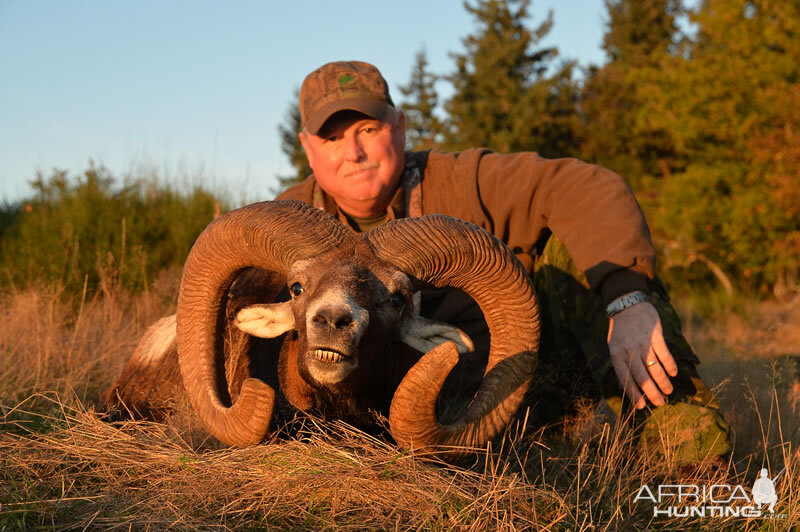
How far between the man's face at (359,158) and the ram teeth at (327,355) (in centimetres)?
187

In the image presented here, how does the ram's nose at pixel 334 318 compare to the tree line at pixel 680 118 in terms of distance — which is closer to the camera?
the ram's nose at pixel 334 318

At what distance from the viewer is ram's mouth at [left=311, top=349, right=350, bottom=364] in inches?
127

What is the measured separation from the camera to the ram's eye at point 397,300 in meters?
3.58

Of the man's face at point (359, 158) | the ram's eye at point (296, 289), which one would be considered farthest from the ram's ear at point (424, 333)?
the man's face at point (359, 158)

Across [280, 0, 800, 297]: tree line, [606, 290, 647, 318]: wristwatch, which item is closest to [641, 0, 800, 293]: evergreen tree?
[280, 0, 800, 297]: tree line

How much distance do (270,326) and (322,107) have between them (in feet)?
5.71

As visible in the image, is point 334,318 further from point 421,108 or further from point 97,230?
point 421,108

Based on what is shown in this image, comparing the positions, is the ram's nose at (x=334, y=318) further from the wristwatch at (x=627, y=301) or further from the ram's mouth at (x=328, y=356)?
the wristwatch at (x=627, y=301)

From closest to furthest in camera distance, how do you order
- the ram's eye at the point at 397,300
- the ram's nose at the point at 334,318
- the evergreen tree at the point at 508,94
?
1. the ram's nose at the point at 334,318
2. the ram's eye at the point at 397,300
3. the evergreen tree at the point at 508,94

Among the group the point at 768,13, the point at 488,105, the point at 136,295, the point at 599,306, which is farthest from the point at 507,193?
the point at 488,105

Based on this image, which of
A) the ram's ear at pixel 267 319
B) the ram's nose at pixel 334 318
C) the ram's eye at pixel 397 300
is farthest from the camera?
the ram's ear at pixel 267 319

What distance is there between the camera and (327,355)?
3.23m

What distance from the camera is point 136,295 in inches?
298

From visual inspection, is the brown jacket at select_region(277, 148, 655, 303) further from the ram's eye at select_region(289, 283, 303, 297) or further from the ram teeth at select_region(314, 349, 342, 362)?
the ram teeth at select_region(314, 349, 342, 362)
